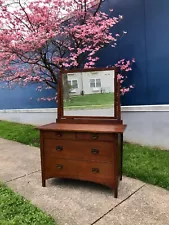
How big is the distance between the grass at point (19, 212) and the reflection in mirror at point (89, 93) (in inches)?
49.6

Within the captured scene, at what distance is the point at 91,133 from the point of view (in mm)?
2646

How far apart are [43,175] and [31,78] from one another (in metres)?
2.44

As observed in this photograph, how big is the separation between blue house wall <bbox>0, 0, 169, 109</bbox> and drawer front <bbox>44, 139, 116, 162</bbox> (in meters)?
2.08

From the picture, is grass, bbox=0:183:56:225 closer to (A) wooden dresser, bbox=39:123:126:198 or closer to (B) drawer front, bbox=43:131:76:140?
(A) wooden dresser, bbox=39:123:126:198

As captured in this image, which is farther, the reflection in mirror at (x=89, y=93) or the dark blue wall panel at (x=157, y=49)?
the dark blue wall panel at (x=157, y=49)

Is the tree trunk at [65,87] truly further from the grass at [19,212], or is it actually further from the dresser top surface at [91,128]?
the grass at [19,212]

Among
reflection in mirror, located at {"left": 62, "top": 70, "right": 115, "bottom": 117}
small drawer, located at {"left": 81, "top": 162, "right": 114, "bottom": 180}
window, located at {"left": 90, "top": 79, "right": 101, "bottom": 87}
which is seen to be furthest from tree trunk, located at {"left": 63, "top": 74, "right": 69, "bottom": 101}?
small drawer, located at {"left": 81, "top": 162, "right": 114, "bottom": 180}

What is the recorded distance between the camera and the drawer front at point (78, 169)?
2.63 m

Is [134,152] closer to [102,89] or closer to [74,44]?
[102,89]

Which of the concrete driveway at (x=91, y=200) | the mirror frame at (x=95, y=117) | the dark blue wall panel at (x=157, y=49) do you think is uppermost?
the dark blue wall panel at (x=157, y=49)

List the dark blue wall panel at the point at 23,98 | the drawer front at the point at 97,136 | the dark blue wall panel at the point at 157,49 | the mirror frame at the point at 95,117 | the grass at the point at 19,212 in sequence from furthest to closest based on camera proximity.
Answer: the dark blue wall panel at the point at 23,98
the dark blue wall panel at the point at 157,49
the mirror frame at the point at 95,117
the drawer front at the point at 97,136
the grass at the point at 19,212

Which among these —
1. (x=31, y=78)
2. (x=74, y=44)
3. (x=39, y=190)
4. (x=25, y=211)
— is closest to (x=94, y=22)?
(x=74, y=44)

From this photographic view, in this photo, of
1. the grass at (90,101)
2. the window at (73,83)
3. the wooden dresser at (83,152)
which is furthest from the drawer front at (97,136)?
the window at (73,83)

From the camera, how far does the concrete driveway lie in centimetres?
217
